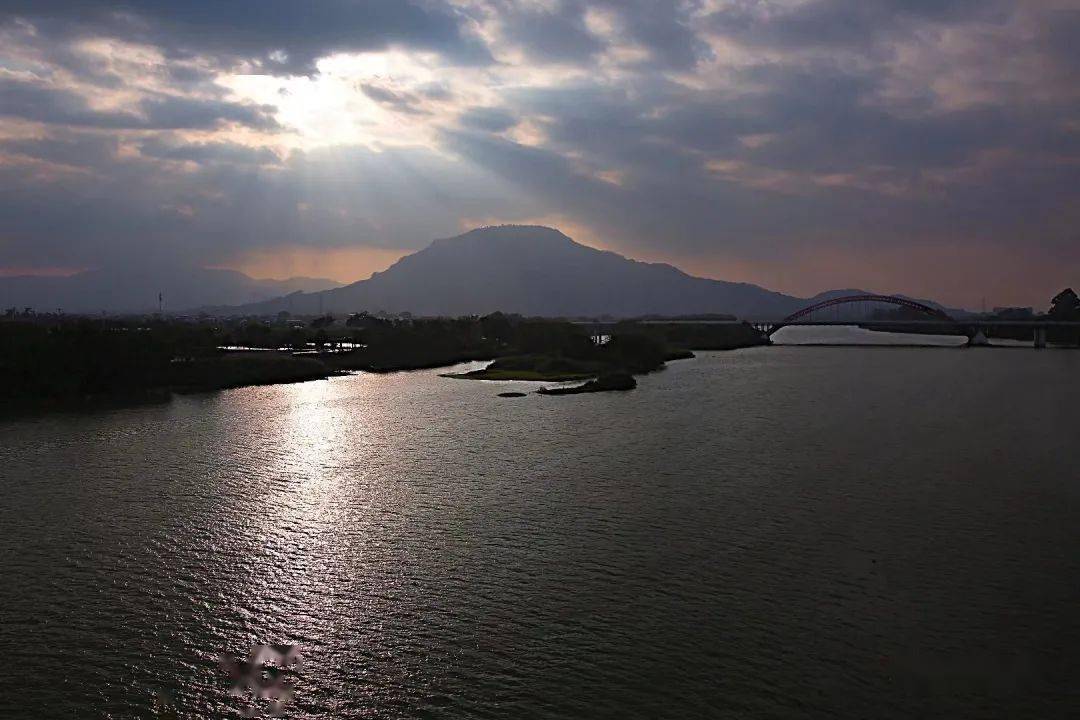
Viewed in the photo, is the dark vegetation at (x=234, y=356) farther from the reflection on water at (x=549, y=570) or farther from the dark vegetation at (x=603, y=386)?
the reflection on water at (x=549, y=570)

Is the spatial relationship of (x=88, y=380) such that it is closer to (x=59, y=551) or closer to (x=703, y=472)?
(x=59, y=551)

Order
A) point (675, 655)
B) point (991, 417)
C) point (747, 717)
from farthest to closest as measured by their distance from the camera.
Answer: point (991, 417) < point (675, 655) < point (747, 717)

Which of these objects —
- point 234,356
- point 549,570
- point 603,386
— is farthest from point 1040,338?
point 549,570

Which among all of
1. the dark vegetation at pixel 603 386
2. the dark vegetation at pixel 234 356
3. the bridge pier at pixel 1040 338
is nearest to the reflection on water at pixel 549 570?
the dark vegetation at pixel 234 356

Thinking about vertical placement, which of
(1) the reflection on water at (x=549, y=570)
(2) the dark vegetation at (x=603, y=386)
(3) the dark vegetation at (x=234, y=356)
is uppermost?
(3) the dark vegetation at (x=234, y=356)

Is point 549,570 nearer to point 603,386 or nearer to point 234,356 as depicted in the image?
point 603,386

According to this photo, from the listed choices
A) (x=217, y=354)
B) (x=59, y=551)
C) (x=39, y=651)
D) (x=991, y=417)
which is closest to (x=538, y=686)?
(x=39, y=651)
